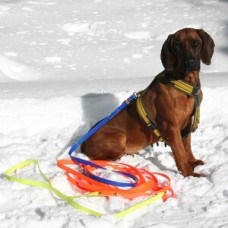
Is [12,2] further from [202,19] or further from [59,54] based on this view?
[202,19]

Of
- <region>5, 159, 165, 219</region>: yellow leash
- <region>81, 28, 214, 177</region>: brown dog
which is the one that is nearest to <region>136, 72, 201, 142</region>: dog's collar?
<region>81, 28, 214, 177</region>: brown dog

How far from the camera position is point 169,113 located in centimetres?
423

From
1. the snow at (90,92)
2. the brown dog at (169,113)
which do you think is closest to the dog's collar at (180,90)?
the brown dog at (169,113)

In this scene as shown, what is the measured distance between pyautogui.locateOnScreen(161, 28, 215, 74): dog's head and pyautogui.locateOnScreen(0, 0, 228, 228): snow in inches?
39.4

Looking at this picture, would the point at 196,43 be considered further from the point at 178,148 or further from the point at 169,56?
the point at 178,148

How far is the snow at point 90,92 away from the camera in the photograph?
11.4ft

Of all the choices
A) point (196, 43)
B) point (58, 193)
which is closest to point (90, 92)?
point (196, 43)

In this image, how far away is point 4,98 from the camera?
18.8ft

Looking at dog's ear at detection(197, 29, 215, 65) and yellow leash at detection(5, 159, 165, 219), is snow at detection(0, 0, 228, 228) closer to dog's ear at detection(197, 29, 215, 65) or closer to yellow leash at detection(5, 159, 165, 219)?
yellow leash at detection(5, 159, 165, 219)

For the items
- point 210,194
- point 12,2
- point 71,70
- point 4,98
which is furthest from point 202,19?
point 210,194

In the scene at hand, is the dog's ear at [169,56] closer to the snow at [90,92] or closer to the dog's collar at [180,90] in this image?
the dog's collar at [180,90]

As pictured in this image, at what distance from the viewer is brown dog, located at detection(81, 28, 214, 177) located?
416cm

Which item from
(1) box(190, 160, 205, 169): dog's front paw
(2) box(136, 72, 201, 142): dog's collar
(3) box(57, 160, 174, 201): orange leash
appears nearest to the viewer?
(3) box(57, 160, 174, 201): orange leash

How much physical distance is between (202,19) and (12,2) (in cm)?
566
